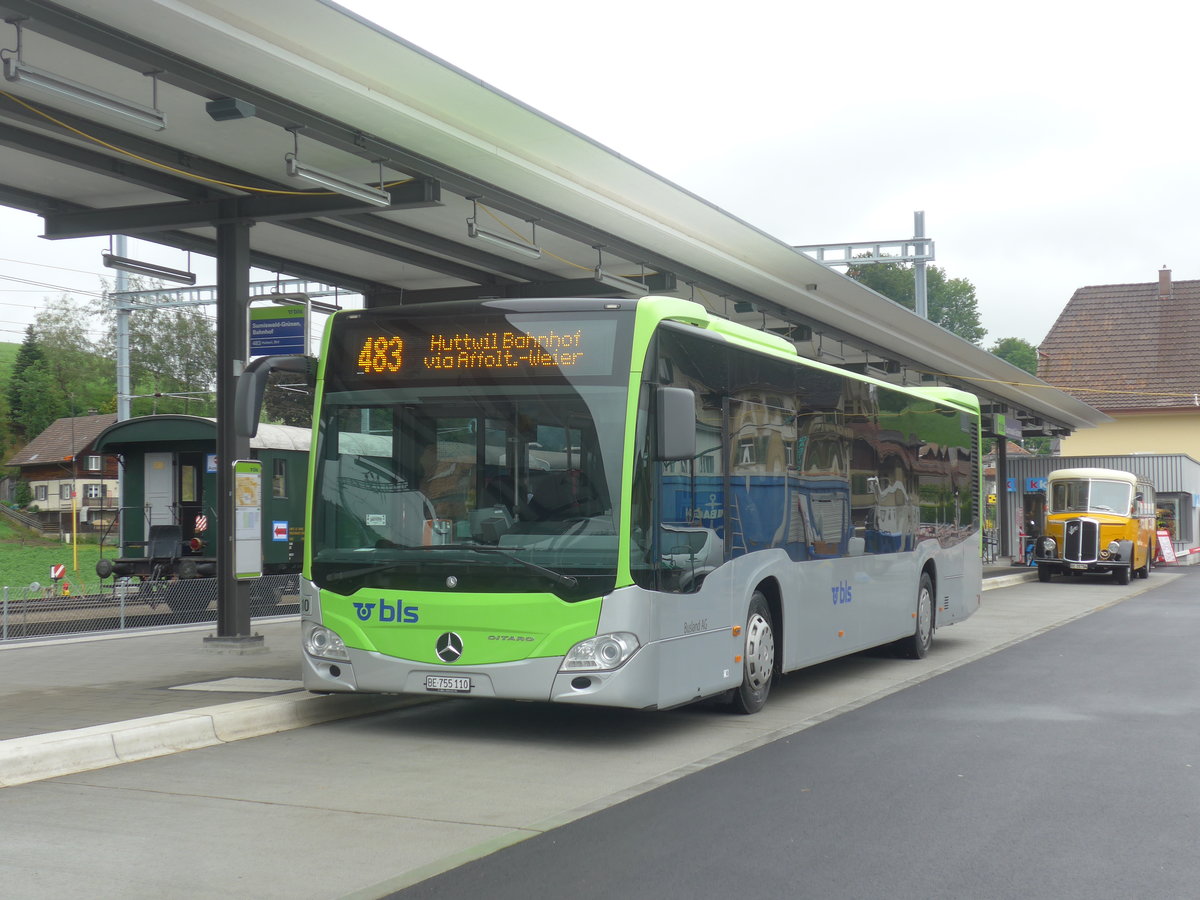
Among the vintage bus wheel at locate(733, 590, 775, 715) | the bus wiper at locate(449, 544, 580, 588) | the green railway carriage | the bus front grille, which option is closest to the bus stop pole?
the bus wiper at locate(449, 544, 580, 588)

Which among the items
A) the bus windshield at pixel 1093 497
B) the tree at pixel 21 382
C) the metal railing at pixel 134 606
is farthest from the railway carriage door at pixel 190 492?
the tree at pixel 21 382

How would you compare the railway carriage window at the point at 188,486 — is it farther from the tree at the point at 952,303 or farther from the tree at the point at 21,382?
the tree at the point at 952,303

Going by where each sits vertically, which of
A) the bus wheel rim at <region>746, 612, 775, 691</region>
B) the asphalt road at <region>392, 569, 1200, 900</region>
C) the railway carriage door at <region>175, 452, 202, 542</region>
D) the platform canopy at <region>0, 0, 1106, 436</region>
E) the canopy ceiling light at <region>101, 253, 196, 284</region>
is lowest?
the asphalt road at <region>392, 569, 1200, 900</region>

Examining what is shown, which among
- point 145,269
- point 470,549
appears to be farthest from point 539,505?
point 145,269

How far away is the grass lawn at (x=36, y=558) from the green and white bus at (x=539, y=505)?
2027 cm

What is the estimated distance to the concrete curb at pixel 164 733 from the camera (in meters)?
8.09

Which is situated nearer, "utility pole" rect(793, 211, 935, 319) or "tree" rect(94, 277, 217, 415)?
"utility pole" rect(793, 211, 935, 319)

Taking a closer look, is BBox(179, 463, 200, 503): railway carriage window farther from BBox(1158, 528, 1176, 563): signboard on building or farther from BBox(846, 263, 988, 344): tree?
BBox(846, 263, 988, 344): tree

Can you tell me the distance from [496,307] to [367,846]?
4296 millimetres

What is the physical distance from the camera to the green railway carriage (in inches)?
950

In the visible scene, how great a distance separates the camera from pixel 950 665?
1495 cm

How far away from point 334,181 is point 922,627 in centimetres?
830

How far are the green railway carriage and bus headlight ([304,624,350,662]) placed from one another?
1436 cm

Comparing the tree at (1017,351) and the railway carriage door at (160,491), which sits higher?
the tree at (1017,351)
